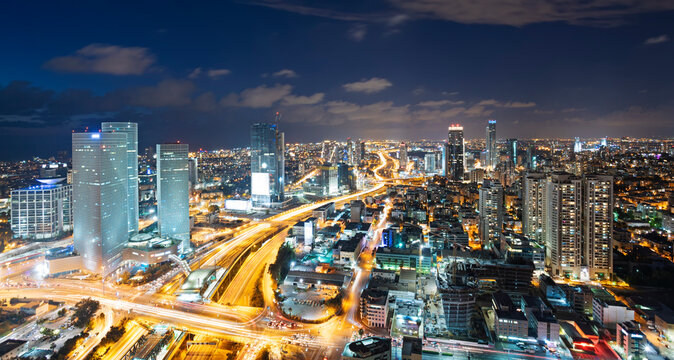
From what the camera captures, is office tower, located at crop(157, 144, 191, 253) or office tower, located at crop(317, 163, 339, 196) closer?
office tower, located at crop(157, 144, 191, 253)

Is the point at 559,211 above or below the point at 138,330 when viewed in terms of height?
above

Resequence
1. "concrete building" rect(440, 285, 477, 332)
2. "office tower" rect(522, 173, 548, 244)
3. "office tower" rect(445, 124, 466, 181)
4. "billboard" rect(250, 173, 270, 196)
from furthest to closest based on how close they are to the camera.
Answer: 1. "office tower" rect(445, 124, 466, 181)
2. "billboard" rect(250, 173, 270, 196)
3. "office tower" rect(522, 173, 548, 244)
4. "concrete building" rect(440, 285, 477, 332)

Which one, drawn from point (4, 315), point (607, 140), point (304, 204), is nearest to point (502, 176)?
point (304, 204)

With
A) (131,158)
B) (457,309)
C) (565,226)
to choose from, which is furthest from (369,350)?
(131,158)

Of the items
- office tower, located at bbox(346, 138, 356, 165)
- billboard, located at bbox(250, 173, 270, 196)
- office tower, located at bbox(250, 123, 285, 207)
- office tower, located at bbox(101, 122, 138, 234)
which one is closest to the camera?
office tower, located at bbox(101, 122, 138, 234)

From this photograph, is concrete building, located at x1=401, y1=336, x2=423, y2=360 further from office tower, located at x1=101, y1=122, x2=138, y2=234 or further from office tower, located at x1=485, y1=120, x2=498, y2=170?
office tower, located at x1=485, y1=120, x2=498, y2=170

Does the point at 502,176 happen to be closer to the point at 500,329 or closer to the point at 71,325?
the point at 500,329

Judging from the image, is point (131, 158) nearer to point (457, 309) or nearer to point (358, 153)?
point (457, 309)

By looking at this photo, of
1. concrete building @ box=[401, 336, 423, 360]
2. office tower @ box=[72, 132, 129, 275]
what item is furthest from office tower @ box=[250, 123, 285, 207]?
concrete building @ box=[401, 336, 423, 360]
